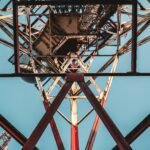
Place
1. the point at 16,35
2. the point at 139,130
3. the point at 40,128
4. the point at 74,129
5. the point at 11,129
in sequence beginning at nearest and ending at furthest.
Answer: the point at 40,128 → the point at 16,35 → the point at 11,129 → the point at 139,130 → the point at 74,129

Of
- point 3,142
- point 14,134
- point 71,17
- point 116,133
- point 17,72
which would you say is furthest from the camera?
point 3,142

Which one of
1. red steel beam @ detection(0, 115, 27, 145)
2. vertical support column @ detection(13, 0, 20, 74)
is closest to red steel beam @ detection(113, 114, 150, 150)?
red steel beam @ detection(0, 115, 27, 145)

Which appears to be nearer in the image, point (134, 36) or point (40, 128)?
point (40, 128)

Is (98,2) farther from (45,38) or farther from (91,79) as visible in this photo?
(45,38)

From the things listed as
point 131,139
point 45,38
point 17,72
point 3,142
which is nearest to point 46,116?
point 17,72

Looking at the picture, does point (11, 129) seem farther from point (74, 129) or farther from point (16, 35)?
point (74, 129)

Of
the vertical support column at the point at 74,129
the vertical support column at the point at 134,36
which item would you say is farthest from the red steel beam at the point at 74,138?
the vertical support column at the point at 134,36

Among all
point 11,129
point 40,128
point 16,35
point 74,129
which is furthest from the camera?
point 74,129

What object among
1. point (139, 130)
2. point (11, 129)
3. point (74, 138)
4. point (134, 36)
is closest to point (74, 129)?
point (74, 138)

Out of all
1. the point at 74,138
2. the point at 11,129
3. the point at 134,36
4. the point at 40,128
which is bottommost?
the point at 74,138

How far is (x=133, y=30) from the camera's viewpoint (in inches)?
307

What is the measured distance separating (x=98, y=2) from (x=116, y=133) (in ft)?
8.06

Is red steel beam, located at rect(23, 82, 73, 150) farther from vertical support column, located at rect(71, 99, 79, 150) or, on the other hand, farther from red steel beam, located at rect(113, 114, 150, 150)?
vertical support column, located at rect(71, 99, 79, 150)

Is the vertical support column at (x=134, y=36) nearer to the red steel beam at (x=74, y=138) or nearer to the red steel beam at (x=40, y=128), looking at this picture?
the red steel beam at (x=40, y=128)
